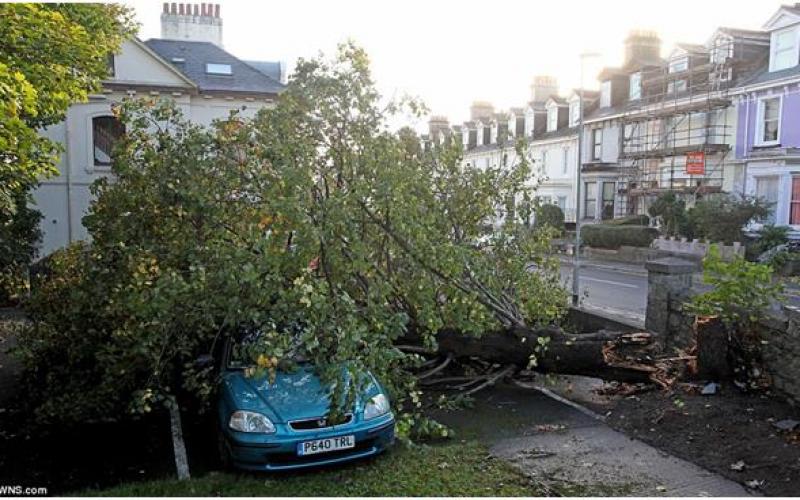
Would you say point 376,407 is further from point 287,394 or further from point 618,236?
point 618,236

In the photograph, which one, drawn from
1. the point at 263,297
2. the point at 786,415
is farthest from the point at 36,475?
the point at 786,415

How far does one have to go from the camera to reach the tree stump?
736cm

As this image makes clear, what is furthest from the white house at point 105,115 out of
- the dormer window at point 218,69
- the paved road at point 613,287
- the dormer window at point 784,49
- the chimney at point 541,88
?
the chimney at point 541,88

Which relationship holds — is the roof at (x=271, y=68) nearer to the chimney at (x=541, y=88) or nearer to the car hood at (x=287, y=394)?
the chimney at (x=541, y=88)

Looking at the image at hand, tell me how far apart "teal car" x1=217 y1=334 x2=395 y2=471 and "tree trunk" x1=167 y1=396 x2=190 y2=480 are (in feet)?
1.25

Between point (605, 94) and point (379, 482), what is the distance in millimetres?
38263

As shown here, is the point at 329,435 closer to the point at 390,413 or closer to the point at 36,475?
the point at 390,413

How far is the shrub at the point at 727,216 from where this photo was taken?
24391 millimetres

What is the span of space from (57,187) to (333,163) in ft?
63.0

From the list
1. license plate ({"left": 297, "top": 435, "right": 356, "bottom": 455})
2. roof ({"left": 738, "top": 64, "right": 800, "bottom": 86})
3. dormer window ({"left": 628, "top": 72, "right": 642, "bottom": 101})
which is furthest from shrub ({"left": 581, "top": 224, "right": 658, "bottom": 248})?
license plate ({"left": 297, "top": 435, "right": 356, "bottom": 455})

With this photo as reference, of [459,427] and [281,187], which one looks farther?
[459,427]

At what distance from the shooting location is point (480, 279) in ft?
27.4

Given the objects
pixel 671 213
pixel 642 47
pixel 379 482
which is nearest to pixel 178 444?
pixel 379 482

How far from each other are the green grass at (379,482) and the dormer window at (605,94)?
3696 centimetres
